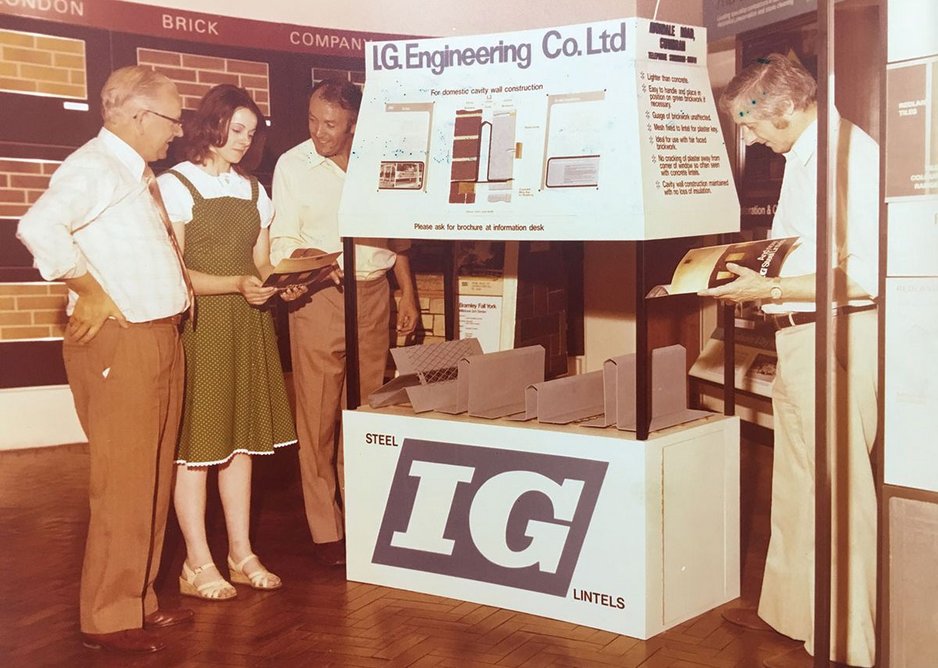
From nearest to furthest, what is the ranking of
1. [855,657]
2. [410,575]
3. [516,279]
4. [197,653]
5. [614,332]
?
[855,657] < [197,653] < [410,575] < [516,279] < [614,332]

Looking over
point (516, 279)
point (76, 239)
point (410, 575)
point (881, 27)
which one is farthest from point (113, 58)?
point (881, 27)

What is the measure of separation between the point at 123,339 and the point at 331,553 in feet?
4.64

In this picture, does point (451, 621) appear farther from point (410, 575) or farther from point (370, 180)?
point (370, 180)

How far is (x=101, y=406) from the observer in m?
3.55

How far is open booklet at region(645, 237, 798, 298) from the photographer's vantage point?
334 centimetres

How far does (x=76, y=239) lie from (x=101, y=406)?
539 mm

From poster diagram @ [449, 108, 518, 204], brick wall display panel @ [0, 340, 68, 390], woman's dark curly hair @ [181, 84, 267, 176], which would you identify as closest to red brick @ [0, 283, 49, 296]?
brick wall display panel @ [0, 340, 68, 390]

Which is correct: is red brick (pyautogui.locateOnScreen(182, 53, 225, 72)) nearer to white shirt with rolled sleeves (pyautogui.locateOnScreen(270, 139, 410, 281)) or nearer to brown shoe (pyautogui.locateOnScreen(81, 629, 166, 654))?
white shirt with rolled sleeves (pyautogui.locateOnScreen(270, 139, 410, 281))

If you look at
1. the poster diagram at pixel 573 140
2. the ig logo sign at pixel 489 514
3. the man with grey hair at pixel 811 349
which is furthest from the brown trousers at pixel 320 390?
the man with grey hair at pixel 811 349

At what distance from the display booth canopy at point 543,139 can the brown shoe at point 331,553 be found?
132cm

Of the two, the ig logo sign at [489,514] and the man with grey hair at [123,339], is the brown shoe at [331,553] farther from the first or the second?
the man with grey hair at [123,339]

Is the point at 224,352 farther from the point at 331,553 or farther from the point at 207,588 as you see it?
the point at 331,553

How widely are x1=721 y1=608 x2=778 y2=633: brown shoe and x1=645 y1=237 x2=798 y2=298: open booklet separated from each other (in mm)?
1163

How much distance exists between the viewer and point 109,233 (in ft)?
11.5
